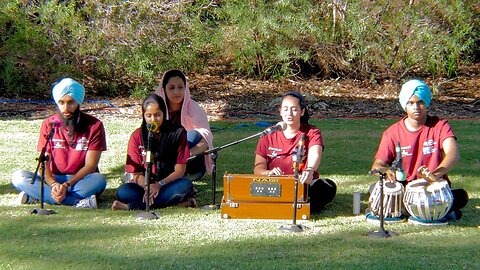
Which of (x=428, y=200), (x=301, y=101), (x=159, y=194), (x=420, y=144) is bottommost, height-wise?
(x=159, y=194)

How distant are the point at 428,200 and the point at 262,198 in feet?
3.82

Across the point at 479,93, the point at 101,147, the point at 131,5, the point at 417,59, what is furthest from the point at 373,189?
the point at 479,93

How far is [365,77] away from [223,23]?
3179 millimetres

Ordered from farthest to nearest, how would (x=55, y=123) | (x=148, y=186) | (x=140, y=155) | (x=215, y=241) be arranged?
(x=140, y=155) < (x=55, y=123) < (x=148, y=186) < (x=215, y=241)

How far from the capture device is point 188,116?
6.77 metres

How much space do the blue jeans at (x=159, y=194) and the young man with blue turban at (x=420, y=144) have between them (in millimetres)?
1499

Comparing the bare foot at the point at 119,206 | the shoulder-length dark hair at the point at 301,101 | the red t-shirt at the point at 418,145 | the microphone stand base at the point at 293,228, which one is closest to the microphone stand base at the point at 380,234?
the microphone stand base at the point at 293,228

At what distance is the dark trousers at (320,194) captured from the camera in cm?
544

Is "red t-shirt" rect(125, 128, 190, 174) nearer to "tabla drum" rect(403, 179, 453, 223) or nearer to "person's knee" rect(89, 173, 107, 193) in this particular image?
"person's knee" rect(89, 173, 107, 193)

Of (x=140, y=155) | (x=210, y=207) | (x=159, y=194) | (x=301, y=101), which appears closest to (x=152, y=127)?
(x=140, y=155)

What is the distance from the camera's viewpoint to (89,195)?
5676 millimetres

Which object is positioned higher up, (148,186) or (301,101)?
(301,101)

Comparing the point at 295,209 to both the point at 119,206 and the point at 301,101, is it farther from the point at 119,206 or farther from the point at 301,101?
the point at 119,206

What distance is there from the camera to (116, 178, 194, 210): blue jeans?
18.3 feet
